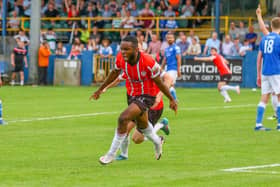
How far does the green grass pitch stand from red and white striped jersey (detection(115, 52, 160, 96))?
1029 millimetres

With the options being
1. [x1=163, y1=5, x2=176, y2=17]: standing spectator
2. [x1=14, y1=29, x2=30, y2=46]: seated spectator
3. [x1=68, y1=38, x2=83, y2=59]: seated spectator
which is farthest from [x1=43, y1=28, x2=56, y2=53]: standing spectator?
[x1=163, y1=5, x2=176, y2=17]: standing spectator

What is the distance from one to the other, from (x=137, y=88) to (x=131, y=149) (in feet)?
7.12

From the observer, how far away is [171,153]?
1380 cm

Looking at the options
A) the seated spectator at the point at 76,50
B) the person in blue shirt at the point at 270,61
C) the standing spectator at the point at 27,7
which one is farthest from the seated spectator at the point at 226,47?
the person in blue shirt at the point at 270,61

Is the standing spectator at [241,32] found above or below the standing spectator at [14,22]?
below

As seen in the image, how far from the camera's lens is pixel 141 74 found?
480 inches

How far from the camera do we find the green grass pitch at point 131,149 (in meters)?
10.8

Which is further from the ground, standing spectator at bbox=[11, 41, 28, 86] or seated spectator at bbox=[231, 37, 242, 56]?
seated spectator at bbox=[231, 37, 242, 56]

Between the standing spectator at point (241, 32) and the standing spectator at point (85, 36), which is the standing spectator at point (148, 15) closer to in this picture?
the standing spectator at point (85, 36)

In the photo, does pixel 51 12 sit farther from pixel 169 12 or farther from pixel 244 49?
pixel 244 49

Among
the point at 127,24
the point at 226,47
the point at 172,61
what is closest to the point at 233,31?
the point at 226,47

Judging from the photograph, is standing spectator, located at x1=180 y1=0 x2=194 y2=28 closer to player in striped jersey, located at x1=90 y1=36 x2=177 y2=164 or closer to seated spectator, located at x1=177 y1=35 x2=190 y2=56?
seated spectator, located at x1=177 y1=35 x2=190 y2=56

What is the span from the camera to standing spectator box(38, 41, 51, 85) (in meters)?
39.5

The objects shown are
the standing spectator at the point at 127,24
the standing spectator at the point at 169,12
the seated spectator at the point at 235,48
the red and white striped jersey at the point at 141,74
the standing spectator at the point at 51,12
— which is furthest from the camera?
the standing spectator at the point at 51,12
